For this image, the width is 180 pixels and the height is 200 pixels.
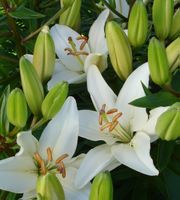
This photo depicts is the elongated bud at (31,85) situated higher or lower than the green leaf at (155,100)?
higher

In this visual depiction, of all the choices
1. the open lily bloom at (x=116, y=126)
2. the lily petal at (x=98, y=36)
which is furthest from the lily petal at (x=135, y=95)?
the lily petal at (x=98, y=36)

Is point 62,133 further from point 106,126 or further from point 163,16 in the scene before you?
point 163,16

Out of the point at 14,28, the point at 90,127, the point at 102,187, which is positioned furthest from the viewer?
the point at 14,28

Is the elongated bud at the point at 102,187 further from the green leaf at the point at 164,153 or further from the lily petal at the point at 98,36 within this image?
the lily petal at the point at 98,36

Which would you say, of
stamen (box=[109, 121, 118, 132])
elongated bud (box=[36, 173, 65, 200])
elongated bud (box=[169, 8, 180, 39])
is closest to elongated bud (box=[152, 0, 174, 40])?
elongated bud (box=[169, 8, 180, 39])

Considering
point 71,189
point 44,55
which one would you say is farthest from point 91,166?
point 44,55

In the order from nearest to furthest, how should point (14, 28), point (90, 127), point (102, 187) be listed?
point (102, 187), point (90, 127), point (14, 28)

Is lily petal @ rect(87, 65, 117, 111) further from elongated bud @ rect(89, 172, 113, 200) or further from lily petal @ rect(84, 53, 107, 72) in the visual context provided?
elongated bud @ rect(89, 172, 113, 200)
